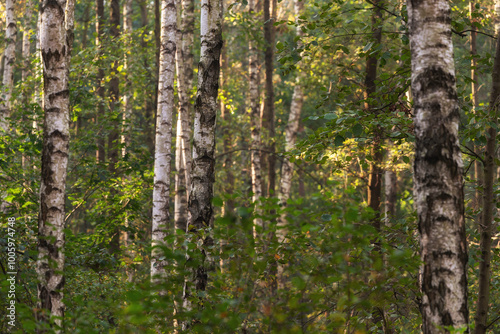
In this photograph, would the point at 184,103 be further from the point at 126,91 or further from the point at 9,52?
the point at 9,52

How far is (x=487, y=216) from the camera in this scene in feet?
15.6

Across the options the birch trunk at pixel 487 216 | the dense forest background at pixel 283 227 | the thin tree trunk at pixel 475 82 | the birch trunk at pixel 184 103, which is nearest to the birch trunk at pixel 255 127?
the dense forest background at pixel 283 227

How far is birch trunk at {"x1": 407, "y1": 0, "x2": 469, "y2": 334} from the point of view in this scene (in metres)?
3.04

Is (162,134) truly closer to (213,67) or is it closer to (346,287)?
(213,67)

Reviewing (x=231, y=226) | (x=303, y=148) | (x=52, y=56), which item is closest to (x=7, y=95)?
(x=52, y=56)

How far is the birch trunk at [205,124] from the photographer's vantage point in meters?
5.42

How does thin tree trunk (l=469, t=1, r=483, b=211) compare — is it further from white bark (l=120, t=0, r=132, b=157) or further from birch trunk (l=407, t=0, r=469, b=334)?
white bark (l=120, t=0, r=132, b=157)

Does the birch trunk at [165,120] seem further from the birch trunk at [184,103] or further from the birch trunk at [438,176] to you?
the birch trunk at [438,176]

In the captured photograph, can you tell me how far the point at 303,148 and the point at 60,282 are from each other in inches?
120

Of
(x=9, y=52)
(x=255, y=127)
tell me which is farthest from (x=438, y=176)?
(x=9, y=52)

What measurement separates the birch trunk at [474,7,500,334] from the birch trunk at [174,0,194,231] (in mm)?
7470

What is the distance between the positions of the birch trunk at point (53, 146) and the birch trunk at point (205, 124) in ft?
4.83

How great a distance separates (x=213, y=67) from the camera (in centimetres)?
567

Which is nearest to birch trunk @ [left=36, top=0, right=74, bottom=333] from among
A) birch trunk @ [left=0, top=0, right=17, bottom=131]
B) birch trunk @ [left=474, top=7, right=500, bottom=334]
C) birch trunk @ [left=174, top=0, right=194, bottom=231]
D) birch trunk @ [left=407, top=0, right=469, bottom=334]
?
birch trunk @ [left=407, top=0, right=469, bottom=334]
